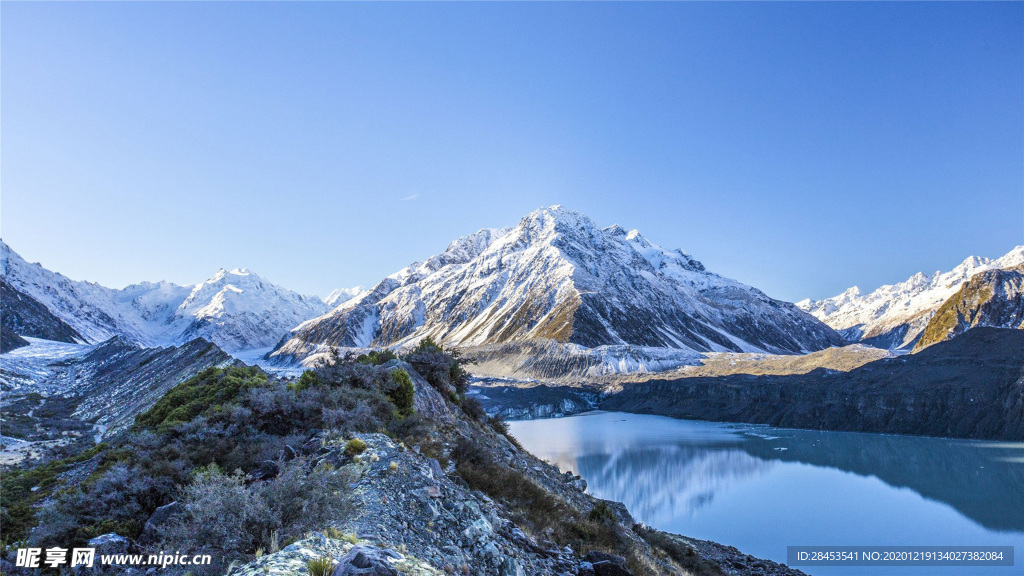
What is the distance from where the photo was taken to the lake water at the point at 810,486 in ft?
96.2

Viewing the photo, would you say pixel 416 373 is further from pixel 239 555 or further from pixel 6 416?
pixel 6 416

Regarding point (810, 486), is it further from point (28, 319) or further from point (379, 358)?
point (28, 319)

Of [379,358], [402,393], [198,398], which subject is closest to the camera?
[402,393]

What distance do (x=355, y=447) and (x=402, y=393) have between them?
6.55 metres

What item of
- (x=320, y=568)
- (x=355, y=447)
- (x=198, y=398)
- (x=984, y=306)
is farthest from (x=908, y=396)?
(x=984, y=306)

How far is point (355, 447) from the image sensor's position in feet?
31.7

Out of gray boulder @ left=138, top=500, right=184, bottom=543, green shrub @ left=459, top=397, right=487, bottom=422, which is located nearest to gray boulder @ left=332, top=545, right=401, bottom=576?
gray boulder @ left=138, top=500, right=184, bottom=543

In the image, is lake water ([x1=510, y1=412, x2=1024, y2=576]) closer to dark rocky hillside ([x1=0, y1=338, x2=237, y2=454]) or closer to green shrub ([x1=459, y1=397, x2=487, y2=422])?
green shrub ([x1=459, y1=397, x2=487, y2=422])

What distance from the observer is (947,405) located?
221 feet

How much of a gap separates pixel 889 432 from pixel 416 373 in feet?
256

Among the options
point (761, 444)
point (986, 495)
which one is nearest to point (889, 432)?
point (761, 444)

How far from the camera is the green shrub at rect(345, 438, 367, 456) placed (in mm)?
9555

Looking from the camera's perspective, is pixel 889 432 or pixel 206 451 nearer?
pixel 206 451

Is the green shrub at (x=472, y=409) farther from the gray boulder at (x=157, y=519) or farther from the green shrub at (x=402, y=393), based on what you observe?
the gray boulder at (x=157, y=519)
